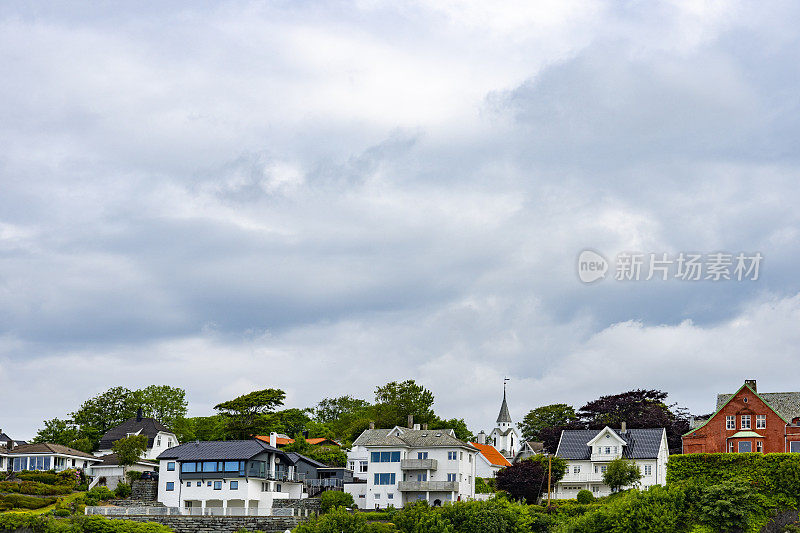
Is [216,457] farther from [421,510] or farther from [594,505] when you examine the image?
[594,505]

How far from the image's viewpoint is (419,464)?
7794 cm

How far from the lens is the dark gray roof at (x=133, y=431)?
315ft

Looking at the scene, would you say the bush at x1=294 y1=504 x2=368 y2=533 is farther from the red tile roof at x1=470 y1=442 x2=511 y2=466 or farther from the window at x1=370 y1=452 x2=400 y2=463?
the red tile roof at x1=470 y1=442 x2=511 y2=466

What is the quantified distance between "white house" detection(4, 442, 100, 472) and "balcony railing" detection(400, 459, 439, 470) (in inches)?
1249

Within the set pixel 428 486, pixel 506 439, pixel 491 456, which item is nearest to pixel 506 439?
pixel 506 439

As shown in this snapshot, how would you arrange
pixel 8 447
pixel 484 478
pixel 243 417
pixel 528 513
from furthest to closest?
pixel 243 417, pixel 8 447, pixel 484 478, pixel 528 513

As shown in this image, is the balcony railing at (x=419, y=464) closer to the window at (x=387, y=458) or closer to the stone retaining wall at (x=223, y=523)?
the window at (x=387, y=458)

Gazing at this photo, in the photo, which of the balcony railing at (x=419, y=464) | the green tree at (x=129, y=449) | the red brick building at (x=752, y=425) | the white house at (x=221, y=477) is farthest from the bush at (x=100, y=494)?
the red brick building at (x=752, y=425)

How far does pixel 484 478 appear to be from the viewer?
8969cm

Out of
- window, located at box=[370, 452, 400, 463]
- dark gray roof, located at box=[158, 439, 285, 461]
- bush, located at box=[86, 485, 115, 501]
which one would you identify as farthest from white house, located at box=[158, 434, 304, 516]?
window, located at box=[370, 452, 400, 463]

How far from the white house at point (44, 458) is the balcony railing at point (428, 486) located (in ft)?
105

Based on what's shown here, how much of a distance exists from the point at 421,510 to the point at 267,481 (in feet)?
63.2

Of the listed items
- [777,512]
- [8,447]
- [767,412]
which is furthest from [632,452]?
[8,447]

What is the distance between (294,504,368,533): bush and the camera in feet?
206
